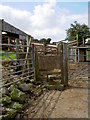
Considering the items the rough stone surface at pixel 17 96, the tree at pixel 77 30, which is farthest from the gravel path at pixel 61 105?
the tree at pixel 77 30

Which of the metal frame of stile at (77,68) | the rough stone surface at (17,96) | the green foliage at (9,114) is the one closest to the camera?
the green foliage at (9,114)

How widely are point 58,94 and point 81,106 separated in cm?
93

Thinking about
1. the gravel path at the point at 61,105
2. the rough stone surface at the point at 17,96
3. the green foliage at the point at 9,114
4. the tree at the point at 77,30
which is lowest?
the gravel path at the point at 61,105

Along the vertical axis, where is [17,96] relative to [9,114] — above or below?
above

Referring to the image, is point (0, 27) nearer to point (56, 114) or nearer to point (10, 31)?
point (10, 31)

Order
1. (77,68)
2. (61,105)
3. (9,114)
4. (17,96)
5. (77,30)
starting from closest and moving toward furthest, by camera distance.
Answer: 1. (9,114)
2. (17,96)
3. (61,105)
4. (77,68)
5. (77,30)

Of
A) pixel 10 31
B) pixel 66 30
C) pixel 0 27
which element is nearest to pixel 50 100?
pixel 0 27

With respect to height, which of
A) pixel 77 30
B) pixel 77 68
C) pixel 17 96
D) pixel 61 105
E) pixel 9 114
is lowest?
pixel 61 105

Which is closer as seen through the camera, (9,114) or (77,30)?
(9,114)

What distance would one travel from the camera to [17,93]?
3051 millimetres

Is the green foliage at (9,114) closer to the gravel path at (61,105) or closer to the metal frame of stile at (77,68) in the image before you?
the gravel path at (61,105)

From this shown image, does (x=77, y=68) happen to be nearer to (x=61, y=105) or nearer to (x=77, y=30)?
(x=61, y=105)

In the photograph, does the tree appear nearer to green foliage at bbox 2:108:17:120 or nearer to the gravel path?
the gravel path

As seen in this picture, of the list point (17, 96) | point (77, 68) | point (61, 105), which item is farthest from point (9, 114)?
point (77, 68)
